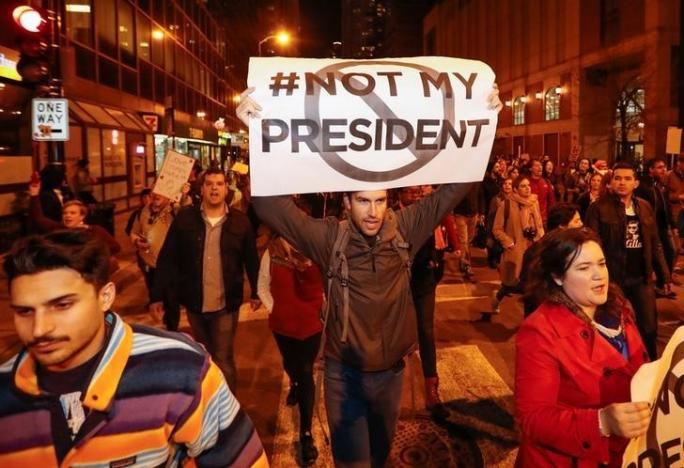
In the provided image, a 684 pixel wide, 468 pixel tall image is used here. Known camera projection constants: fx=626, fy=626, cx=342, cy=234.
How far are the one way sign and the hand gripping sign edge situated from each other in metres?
7.25

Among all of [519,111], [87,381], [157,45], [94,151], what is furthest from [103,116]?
[519,111]

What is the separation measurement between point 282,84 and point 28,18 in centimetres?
708

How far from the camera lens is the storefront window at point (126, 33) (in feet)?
80.5

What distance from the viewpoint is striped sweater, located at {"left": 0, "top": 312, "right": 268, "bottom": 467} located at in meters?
1.70

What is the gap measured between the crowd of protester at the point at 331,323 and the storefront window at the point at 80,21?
1485 cm

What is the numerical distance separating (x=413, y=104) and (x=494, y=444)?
2.63 m

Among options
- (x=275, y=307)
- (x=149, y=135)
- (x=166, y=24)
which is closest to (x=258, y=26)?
(x=166, y=24)

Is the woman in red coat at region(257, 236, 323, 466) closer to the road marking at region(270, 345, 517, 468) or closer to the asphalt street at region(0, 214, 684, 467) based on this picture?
the road marking at region(270, 345, 517, 468)

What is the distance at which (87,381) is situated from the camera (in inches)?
68.5

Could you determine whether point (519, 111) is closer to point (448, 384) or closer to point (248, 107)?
point (448, 384)

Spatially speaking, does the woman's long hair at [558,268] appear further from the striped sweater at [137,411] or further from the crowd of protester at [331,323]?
the striped sweater at [137,411]

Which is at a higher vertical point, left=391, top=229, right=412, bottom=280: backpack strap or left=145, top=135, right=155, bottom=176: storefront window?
left=145, top=135, right=155, bottom=176: storefront window

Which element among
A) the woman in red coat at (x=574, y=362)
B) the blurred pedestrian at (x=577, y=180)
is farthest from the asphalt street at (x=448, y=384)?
the blurred pedestrian at (x=577, y=180)

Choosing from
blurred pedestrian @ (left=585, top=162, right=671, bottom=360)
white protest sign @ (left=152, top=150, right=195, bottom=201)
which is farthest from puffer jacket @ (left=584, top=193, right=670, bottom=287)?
white protest sign @ (left=152, top=150, right=195, bottom=201)
